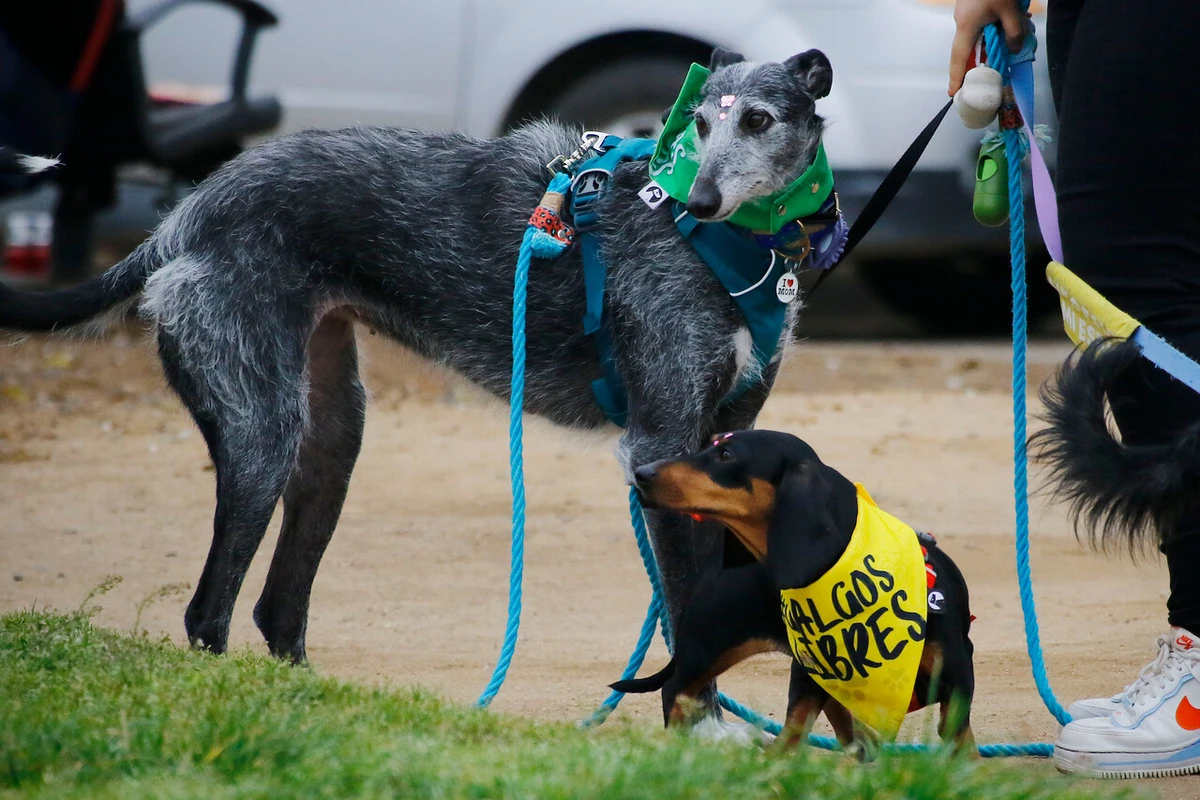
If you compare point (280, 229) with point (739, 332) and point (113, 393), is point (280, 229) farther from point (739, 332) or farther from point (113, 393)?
point (113, 393)

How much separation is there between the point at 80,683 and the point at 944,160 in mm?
5825

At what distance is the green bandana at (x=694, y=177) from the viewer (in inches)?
132

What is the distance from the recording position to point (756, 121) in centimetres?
338

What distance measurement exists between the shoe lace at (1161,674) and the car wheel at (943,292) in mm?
6661

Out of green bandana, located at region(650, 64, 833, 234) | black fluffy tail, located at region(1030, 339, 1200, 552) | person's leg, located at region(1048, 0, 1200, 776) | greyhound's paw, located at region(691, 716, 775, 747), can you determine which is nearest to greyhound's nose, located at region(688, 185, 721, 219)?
green bandana, located at region(650, 64, 833, 234)

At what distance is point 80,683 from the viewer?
2.92m

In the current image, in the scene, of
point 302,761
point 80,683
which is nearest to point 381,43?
point 80,683

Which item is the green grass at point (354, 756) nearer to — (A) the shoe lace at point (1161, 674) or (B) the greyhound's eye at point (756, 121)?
(A) the shoe lace at point (1161, 674)

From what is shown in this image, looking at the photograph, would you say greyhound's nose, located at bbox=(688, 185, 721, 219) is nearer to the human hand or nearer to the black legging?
the human hand

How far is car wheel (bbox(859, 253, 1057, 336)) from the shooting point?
9664 millimetres

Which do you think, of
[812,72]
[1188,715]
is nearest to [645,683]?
[1188,715]

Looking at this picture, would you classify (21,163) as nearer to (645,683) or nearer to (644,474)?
(644,474)

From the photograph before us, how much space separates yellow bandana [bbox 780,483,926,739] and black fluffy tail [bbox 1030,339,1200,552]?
380 millimetres

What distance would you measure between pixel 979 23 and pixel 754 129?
567 millimetres
